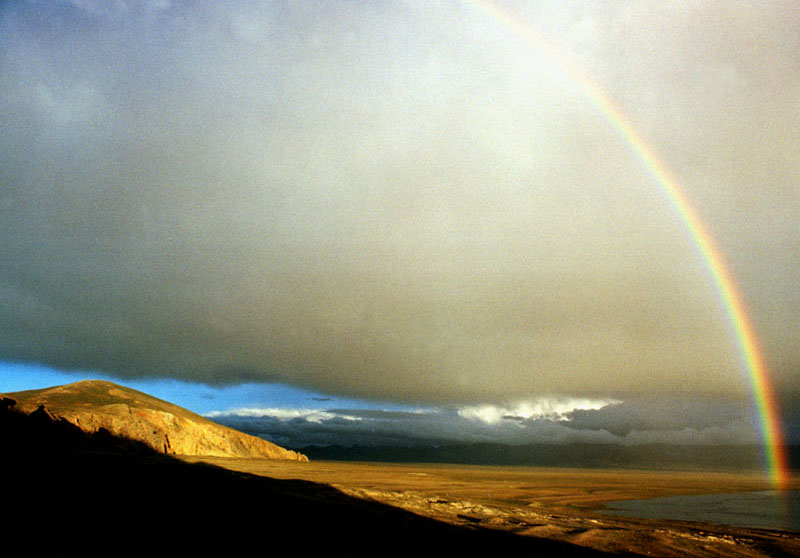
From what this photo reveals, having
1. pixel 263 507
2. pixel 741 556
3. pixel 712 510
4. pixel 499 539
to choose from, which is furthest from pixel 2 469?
pixel 712 510

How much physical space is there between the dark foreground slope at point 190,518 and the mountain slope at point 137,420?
2503 inches

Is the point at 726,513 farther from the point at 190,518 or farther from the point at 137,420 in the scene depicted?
the point at 137,420

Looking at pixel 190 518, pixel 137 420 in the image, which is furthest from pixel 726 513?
pixel 137 420

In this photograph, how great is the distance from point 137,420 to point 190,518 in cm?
9832

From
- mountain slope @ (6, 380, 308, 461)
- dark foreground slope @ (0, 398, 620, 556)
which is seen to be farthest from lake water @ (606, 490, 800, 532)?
mountain slope @ (6, 380, 308, 461)

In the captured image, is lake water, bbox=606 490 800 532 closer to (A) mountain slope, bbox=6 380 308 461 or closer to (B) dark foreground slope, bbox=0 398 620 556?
(B) dark foreground slope, bbox=0 398 620 556

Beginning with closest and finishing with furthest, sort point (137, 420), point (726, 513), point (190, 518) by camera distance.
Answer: point (190, 518) → point (726, 513) → point (137, 420)

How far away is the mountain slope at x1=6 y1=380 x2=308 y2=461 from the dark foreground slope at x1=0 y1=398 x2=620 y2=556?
63.6 meters

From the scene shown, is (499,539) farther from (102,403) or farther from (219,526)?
Result: (102,403)

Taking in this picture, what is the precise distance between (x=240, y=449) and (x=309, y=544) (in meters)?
135

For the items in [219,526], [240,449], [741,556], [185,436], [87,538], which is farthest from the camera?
[240,449]

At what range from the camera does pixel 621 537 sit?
93.7 ft

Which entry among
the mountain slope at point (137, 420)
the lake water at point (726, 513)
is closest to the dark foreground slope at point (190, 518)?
the lake water at point (726, 513)

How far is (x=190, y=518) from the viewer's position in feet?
75.8
